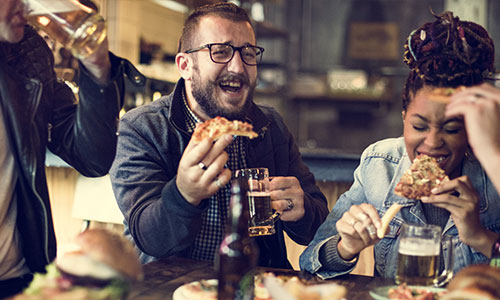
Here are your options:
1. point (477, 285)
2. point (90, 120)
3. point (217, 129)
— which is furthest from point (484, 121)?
point (90, 120)

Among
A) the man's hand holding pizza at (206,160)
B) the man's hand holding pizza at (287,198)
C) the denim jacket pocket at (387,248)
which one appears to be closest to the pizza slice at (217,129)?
the man's hand holding pizza at (206,160)

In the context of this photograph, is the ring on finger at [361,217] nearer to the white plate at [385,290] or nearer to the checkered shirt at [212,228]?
the white plate at [385,290]

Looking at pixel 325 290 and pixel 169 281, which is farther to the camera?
pixel 169 281


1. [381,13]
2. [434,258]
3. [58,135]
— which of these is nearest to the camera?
[434,258]

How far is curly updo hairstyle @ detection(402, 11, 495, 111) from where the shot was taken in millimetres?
1880

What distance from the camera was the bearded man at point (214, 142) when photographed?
2.05 m

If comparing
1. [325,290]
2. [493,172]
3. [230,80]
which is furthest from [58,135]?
[493,172]

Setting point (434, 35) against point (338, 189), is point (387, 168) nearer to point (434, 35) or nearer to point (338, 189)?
point (434, 35)

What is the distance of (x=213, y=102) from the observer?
2330mm

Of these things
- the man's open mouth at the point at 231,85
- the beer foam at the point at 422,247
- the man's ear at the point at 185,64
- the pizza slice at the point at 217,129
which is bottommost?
the beer foam at the point at 422,247

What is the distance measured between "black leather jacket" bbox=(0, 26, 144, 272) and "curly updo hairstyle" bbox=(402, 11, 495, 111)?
88cm

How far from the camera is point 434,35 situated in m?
1.92

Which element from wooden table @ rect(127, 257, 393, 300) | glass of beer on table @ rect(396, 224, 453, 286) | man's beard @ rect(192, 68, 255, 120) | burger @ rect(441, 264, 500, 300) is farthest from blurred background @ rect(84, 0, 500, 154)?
burger @ rect(441, 264, 500, 300)

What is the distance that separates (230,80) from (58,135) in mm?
671
